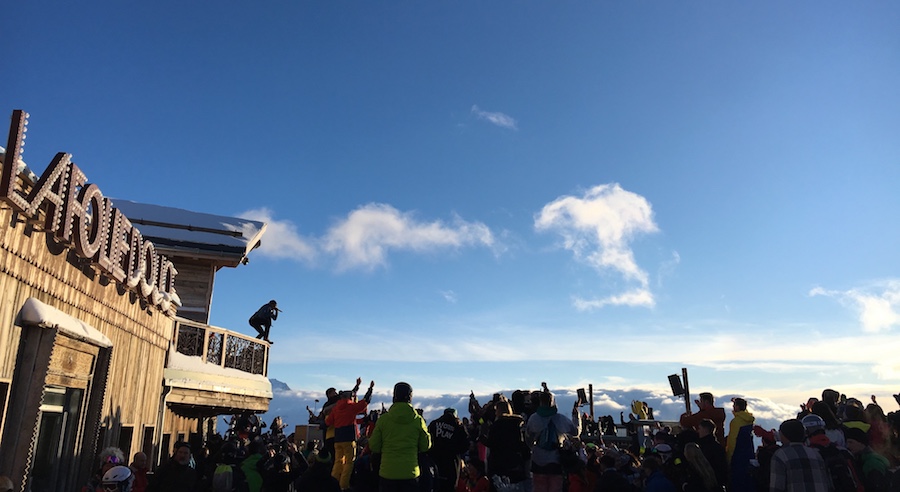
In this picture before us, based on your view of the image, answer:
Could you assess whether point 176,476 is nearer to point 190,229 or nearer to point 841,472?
point 841,472

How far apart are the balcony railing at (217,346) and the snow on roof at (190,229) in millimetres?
3746

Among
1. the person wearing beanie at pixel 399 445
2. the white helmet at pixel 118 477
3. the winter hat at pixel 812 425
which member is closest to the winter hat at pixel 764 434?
the winter hat at pixel 812 425

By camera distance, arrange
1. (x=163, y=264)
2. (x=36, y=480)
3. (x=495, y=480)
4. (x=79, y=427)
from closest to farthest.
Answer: (x=495, y=480), (x=36, y=480), (x=79, y=427), (x=163, y=264)

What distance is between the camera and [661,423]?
50.4ft

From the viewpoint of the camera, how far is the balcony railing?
14.5 m

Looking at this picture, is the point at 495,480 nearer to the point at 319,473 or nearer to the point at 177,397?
the point at 319,473

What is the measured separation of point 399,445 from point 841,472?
4.51 metres

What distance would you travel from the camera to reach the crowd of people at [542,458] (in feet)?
18.7

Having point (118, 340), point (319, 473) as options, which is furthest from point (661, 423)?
point (118, 340)

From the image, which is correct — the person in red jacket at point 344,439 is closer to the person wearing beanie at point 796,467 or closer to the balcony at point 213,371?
the person wearing beanie at point 796,467

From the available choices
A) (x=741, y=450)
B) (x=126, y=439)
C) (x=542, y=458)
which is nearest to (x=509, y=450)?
(x=542, y=458)

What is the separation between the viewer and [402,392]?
659 cm

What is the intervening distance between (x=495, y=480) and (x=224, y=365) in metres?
10.6

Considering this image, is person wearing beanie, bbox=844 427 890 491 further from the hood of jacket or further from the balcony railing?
the balcony railing
